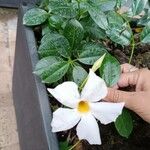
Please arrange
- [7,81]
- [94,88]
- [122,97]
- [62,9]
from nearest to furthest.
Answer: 1. [94,88]
2. [122,97]
3. [62,9]
4. [7,81]

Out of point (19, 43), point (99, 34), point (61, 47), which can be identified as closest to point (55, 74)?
point (61, 47)

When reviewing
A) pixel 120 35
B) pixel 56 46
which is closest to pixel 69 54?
pixel 56 46

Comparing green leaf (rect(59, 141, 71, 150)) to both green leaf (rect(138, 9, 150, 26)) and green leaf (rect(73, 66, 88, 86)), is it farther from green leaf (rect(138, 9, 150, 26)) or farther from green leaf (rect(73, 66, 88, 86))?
green leaf (rect(138, 9, 150, 26))

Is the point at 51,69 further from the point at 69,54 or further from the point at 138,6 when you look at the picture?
the point at 138,6

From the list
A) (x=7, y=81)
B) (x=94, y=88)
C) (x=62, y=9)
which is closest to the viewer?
(x=94, y=88)

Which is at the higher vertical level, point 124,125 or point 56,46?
point 56,46

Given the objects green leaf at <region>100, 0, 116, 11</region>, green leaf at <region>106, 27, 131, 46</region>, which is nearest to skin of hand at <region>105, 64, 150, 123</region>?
green leaf at <region>106, 27, 131, 46</region>

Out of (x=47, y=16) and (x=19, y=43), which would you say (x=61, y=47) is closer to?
(x=47, y=16)
